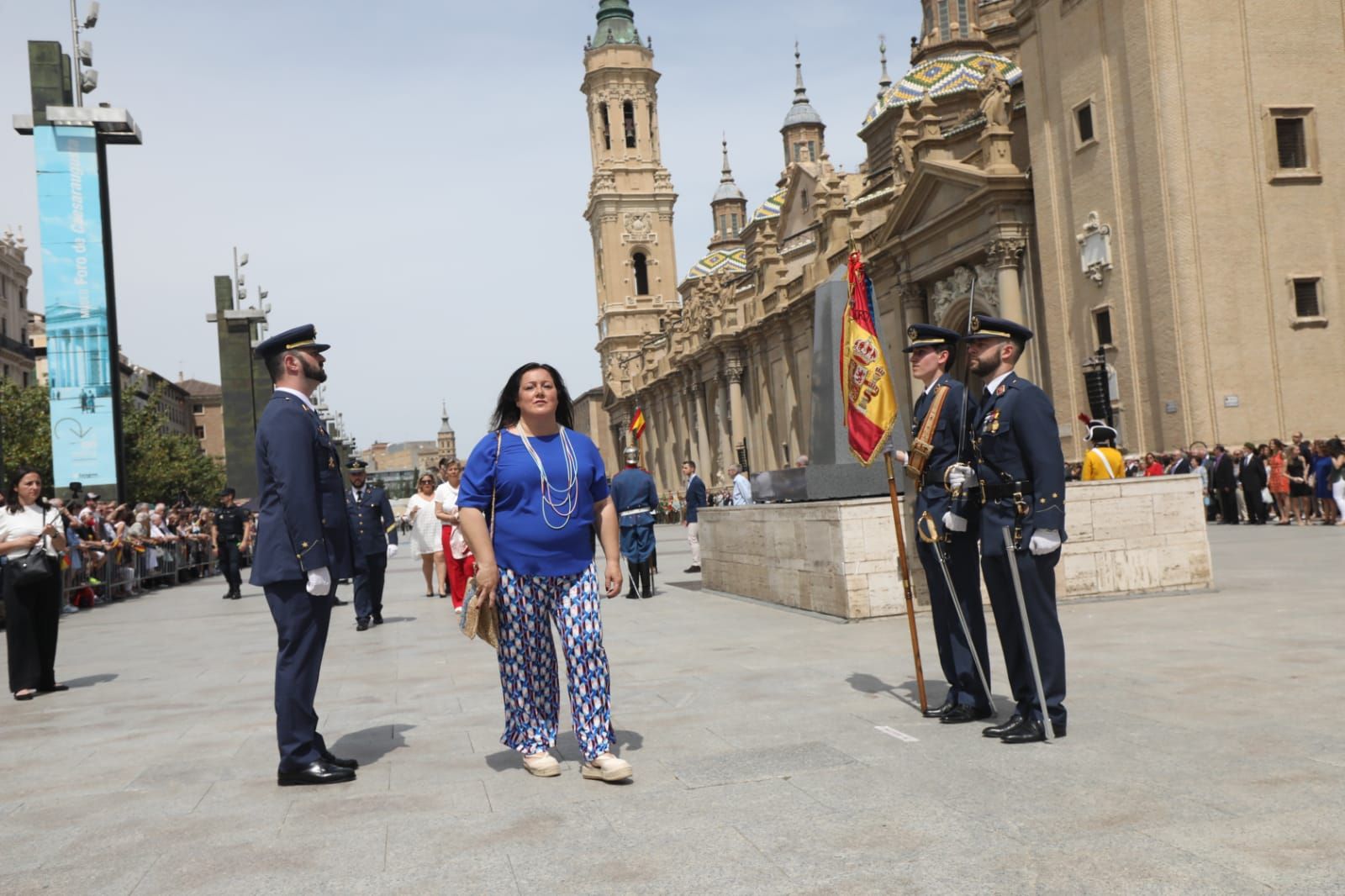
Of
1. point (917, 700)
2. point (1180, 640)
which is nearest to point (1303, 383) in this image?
point (1180, 640)

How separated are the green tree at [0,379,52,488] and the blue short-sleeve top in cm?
4980

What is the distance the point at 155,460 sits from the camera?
56344 mm

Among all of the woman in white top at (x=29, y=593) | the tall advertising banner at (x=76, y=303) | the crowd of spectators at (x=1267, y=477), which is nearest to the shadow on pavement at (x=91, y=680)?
the woman in white top at (x=29, y=593)

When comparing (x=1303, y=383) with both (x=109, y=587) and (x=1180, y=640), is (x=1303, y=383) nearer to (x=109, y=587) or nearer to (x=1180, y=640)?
(x=1180, y=640)

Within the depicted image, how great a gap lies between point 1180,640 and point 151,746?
21.3ft

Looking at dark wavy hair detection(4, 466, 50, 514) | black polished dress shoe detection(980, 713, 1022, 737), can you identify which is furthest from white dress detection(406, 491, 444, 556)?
black polished dress shoe detection(980, 713, 1022, 737)

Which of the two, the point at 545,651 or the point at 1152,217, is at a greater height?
the point at 1152,217

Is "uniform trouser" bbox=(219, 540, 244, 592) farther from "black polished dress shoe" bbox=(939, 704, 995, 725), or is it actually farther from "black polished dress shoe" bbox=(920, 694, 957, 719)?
"black polished dress shoe" bbox=(939, 704, 995, 725)

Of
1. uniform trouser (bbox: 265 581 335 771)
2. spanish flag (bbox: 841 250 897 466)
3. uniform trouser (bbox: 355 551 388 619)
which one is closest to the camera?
uniform trouser (bbox: 265 581 335 771)

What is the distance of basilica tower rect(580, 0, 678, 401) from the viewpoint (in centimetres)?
8938

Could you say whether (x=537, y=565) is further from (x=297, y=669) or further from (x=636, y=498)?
(x=636, y=498)

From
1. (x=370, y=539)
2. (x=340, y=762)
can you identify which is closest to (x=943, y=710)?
(x=340, y=762)

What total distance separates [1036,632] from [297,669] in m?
3.43

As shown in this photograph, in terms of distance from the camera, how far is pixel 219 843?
15.2 feet
